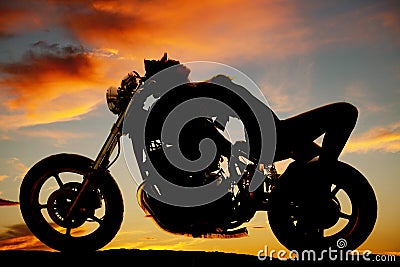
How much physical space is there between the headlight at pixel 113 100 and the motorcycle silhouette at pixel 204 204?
1cm

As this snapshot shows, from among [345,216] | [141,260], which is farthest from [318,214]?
[141,260]

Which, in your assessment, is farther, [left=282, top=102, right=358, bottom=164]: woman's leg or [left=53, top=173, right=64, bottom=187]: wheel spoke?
[left=53, top=173, right=64, bottom=187]: wheel spoke

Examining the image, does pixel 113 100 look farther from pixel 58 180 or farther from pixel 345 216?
pixel 345 216

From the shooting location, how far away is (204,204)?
20.0ft

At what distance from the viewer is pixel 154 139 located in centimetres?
630

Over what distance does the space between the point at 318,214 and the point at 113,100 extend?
3069 mm

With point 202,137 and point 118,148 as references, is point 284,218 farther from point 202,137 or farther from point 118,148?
point 118,148

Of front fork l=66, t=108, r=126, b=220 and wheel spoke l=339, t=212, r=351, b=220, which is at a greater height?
front fork l=66, t=108, r=126, b=220

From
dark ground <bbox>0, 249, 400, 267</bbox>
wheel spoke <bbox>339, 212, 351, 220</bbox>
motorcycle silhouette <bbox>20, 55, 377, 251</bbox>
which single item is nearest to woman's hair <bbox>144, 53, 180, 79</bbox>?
motorcycle silhouette <bbox>20, 55, 377, 251</bbox>

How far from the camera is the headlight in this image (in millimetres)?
6777

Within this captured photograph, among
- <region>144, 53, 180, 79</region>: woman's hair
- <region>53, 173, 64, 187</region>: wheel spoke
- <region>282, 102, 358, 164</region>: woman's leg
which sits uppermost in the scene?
<region>144, 53, 180, 79</region>: woman's hair

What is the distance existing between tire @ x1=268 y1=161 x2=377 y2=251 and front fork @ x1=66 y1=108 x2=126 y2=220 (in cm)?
221

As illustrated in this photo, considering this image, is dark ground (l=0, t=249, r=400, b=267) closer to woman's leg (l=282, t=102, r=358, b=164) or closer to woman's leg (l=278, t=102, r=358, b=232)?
woman's leg (l=278, t=102, r=358, b=232)

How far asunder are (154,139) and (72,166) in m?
1.22
